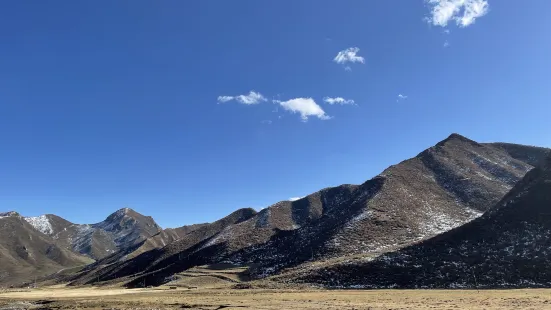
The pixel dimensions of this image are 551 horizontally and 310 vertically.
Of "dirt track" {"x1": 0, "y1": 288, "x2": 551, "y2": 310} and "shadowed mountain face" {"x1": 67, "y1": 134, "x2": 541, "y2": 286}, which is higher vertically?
"shadowed mountain face" {"x1": 67, "y1": 134, "x2": 541, "y2": 286}

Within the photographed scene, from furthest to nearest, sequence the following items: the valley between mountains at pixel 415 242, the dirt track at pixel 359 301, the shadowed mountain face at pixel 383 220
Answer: the shadowed mountain face at pixel 383 220
the valley between mountains at pixel 415 242
the dirt track at pixel 359 301

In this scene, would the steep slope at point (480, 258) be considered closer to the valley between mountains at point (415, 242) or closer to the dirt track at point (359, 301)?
the valley between mountains at point (415, 242)

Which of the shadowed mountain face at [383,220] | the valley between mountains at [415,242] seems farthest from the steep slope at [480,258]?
the shadowed mountain face at [383,220]

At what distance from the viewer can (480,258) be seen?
9494 centimetres

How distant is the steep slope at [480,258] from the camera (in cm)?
8488

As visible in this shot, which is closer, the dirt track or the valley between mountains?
the dirt track

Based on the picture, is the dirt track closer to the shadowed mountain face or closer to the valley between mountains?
the valley between mountains

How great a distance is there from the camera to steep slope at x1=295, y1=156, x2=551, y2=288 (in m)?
84.9

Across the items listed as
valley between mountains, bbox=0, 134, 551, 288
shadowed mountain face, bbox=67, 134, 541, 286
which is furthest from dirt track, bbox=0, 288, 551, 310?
shadowed mountain face, bbox=67, 134, 541, 286

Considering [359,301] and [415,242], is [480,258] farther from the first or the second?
[359,301]

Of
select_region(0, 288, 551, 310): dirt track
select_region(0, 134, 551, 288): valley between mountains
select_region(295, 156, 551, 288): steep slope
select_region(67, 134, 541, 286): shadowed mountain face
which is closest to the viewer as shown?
select_region(0, 288, 551, 310): dirt track

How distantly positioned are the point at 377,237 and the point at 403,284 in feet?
159

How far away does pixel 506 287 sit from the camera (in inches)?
3103

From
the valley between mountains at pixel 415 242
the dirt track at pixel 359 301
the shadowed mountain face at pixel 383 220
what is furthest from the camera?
the shadowed mountain face at pixel 383 220
